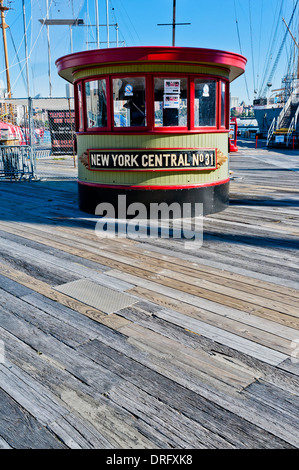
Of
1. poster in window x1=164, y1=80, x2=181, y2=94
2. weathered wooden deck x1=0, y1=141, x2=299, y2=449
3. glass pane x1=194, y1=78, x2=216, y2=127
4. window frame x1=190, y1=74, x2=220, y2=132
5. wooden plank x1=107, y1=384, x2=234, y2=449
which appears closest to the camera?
wooden plank x1=107, y1=384, x2=234, y2=449

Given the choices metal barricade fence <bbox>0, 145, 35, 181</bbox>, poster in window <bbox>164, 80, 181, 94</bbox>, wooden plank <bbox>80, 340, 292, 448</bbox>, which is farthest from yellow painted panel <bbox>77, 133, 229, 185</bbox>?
metal barricade fence <bbox>0, 145, 35, 181</bbox>

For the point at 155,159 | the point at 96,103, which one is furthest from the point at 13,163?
the point at 155,159

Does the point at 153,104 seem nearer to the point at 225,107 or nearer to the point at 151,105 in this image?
the point at 151,105

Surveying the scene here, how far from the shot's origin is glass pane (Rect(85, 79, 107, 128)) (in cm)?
805

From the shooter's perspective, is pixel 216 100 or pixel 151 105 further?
pixel 216 100

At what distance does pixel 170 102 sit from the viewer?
25.5 ft

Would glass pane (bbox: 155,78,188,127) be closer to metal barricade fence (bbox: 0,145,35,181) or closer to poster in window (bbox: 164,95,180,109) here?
poster in window (bbox: 164,95,180,109)

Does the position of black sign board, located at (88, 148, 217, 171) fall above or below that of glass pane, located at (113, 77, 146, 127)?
below

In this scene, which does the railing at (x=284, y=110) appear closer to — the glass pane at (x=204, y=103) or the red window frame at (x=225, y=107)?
the red window frame at (x=225, y=107)

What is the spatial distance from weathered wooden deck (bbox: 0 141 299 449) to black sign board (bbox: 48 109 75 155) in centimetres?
2017

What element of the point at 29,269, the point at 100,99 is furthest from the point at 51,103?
the point at 29,269

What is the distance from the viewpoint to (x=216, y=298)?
432cm

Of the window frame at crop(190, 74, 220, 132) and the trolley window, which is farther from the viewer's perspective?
the trolley window

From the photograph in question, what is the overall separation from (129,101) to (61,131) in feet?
62.3
